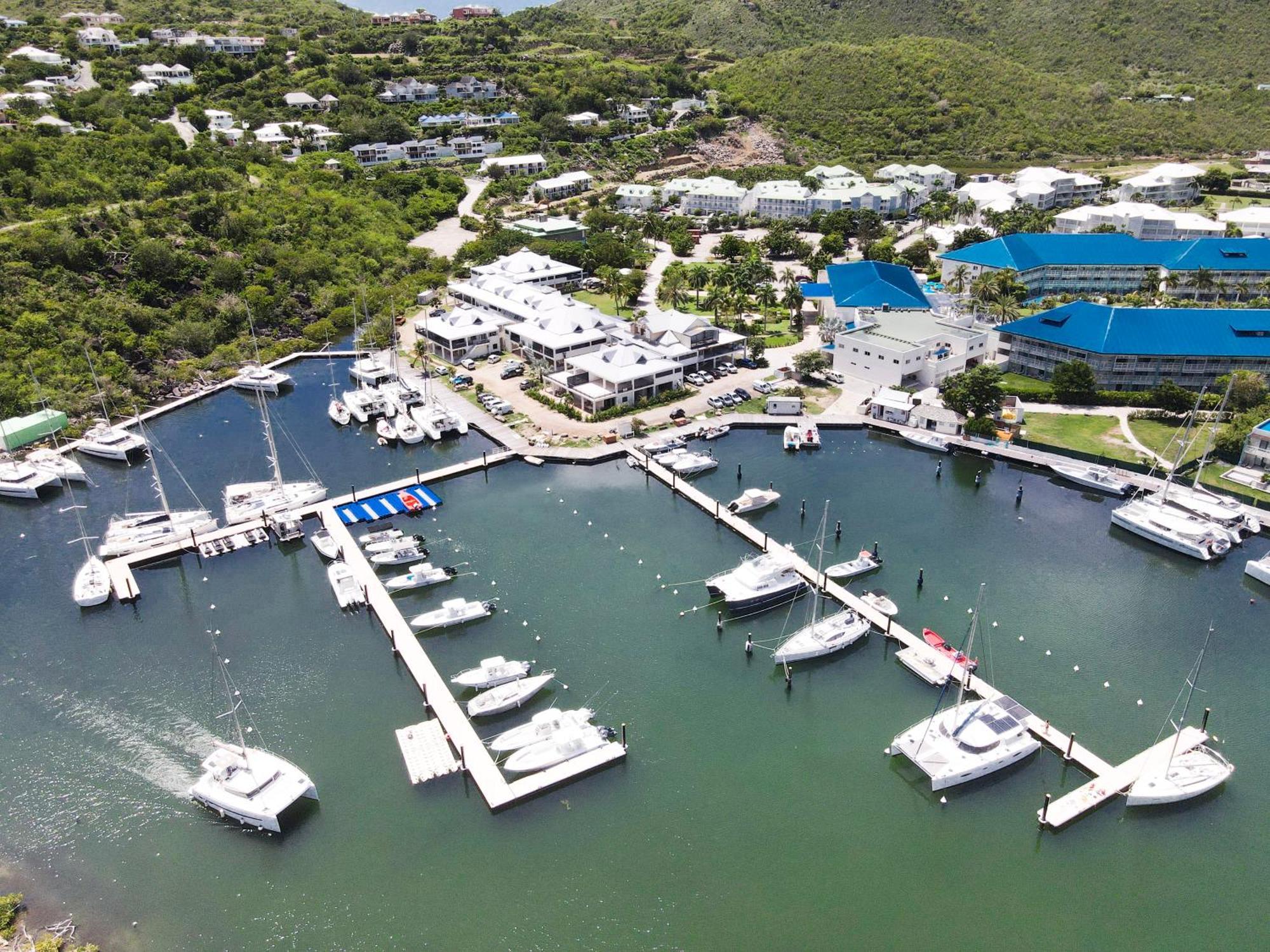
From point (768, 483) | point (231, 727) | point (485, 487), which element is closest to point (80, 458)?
point (485, 487)

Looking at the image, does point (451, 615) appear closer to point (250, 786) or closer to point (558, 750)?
point (558, 750)

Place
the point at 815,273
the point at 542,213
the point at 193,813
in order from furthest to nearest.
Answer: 1. the point at 542,213
2. the point at 815,273
3. the point at 193,813

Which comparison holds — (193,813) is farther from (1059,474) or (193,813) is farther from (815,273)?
(815,273)

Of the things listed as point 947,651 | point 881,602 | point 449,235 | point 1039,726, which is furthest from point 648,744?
point 449,235

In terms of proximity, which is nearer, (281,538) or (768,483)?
(281,538)

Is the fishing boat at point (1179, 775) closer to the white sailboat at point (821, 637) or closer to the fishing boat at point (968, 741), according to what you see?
the fishing boat at point (968, 741)

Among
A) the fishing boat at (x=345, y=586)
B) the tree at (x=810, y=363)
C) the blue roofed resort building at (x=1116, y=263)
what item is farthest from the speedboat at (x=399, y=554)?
the blue roofed resort building at (x=1116, y=263)
